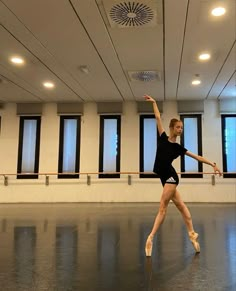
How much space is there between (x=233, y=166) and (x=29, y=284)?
8.07m

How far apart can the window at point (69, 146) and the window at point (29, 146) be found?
29.8 inches

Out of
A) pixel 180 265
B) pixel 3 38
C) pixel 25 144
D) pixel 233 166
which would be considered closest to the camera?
pixel 180 265

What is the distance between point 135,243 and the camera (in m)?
3.57

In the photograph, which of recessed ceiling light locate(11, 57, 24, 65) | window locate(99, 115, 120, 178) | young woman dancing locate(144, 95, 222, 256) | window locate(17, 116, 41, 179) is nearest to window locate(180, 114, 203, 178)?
window locate(99, 115, 120, 178)

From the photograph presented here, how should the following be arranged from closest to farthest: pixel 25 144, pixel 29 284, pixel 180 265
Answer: pixel 29 284, pixel 180 265, pixel 25 144

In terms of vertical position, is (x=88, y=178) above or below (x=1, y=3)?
below

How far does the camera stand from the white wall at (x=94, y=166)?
29.9ft

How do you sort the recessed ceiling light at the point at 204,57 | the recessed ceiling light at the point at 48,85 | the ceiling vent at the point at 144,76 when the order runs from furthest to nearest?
the recessed ceiling light at the point at 48,85, the ceiling vent at the point at 144,76, the recessed ceiling light at the point at 204,57

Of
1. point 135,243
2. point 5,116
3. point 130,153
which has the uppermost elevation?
point 5,116

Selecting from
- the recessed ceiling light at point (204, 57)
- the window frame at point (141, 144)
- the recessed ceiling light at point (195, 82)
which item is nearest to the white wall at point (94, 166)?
the window frame at point (141, 144)

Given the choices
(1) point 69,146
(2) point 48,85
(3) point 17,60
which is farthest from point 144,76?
(1) point 69,146

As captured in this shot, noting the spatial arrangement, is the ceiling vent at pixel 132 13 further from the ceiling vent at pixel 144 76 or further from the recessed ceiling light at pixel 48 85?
the recessed ceiling light at pixel 48 85

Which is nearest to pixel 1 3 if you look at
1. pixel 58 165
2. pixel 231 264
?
pixel 231 264

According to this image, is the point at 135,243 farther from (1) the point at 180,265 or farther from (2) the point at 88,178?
(2) the point at 88,178
